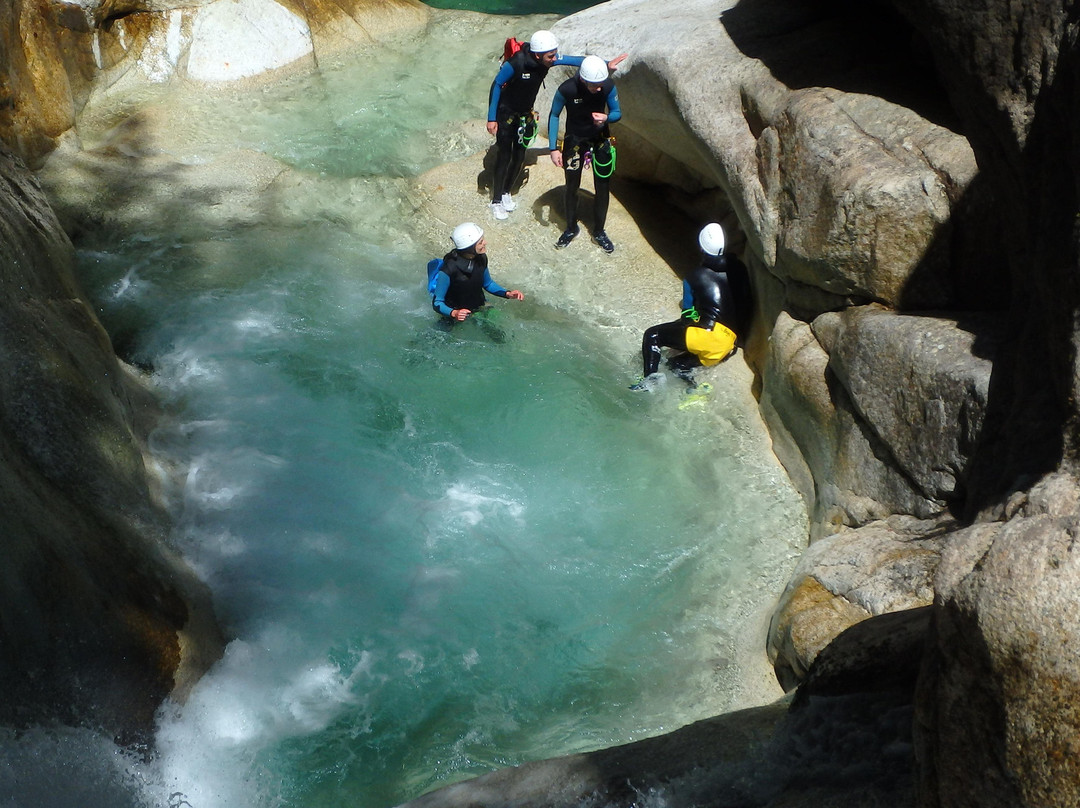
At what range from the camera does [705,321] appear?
718cm

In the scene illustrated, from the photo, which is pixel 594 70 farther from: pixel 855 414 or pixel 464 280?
pixel 855 414

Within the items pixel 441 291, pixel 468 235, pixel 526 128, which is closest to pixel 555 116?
pixel 526 128

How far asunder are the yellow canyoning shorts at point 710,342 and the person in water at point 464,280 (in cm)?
139

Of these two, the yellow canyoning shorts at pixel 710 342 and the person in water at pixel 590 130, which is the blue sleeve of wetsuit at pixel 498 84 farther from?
the yellow canyoning shorts at pixel 710 342

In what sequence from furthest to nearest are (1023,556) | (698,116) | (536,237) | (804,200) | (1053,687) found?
(536,237), (698,116), (804,200), (1023,556), (1053,687)

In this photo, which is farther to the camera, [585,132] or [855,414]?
[585,132]

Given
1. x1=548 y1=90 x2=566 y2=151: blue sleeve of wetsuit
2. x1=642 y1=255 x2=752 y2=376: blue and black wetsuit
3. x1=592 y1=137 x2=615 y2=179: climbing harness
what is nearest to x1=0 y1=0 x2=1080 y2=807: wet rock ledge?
x1=642 y1=255 x2=752 y2=376: blue and black wetsuit

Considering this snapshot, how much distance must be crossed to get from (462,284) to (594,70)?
83.7 inches

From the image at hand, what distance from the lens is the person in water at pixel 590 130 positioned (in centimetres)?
795

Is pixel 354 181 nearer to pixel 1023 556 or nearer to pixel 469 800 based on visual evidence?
pixel 469 800

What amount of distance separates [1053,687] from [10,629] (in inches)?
149

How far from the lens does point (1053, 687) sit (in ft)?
8.17

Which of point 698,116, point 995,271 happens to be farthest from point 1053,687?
point 698,116

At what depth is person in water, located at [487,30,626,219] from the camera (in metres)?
8.40
